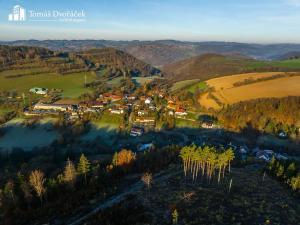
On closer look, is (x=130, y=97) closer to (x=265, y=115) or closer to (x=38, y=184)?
(x=265, y=115)

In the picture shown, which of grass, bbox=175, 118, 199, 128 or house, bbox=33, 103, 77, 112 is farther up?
house, bbox=33, 103, 77, 112

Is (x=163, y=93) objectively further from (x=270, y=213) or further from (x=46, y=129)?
(x=270, y=213)

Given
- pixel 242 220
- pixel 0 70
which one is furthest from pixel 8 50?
pixel 242 220

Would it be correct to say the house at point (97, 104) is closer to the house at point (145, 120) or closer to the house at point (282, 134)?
the house at point (145, 120)

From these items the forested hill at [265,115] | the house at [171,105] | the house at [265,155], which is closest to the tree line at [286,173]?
the house at [265,155]

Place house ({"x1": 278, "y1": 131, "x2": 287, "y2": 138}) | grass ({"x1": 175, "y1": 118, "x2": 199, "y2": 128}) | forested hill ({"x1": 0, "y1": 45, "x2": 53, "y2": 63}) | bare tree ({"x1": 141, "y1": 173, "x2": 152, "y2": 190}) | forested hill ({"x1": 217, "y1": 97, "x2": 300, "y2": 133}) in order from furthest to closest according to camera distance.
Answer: forested hill ({"x1": 0, "y1": 45, "x2": 53, "y2": 63})
grass ({"x1": 175, "y1": 118, "x2": 199, "y2": 128})
forested hill ({"x1": 217, "y1": 97, "x2": 300, "y2": 133})
house ({"x1": 278, "y1": 131, "x2": 287, "y2": 138})
bare tree ({"x1": 141, "y1": 173, "x2": 152, "y2": 190})

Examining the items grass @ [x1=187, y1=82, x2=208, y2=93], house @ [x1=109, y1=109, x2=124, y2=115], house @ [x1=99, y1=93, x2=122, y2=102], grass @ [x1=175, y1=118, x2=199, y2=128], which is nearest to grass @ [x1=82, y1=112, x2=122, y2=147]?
house @ [x1=109, y1=109, x2=124, y2=115]

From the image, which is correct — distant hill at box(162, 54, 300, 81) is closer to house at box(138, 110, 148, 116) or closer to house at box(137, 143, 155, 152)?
house at box(138, 110, 148, 116)
